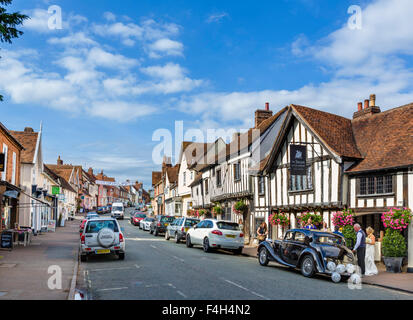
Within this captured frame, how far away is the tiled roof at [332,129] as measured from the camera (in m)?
18.5

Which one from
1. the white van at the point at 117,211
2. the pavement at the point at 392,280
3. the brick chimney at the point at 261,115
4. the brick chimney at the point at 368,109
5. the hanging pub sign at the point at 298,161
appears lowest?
Result: the white van at the point at 117,211

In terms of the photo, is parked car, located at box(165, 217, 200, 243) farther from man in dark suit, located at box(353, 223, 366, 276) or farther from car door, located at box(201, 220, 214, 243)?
man in dark suit, located at box(353, 223, 366, 276)

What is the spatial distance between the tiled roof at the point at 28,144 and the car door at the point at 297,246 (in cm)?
2225

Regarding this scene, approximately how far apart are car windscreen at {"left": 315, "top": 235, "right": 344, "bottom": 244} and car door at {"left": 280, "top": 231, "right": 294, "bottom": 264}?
1.09m

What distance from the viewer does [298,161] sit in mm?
18812

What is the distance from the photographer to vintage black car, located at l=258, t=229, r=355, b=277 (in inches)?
490

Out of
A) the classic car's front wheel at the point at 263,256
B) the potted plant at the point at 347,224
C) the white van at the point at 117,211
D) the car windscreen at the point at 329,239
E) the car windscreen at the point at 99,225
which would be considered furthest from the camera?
the white van at the point at 117,211

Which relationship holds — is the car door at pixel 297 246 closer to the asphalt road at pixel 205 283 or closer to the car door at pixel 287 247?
the car door at pixel 287 247

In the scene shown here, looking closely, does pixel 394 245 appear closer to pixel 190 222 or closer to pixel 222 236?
pixel 222 236

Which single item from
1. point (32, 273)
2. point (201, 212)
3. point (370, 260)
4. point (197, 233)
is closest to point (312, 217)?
point (370, 260)

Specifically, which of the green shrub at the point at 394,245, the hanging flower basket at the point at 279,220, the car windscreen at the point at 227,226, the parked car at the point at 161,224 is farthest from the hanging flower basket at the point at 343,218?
the parked car at the point at 161,224

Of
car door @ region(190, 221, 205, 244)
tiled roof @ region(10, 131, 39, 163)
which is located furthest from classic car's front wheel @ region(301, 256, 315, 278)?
tiled roof @ region(10, 131, 39, 163)

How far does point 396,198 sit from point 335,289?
21.6ft
